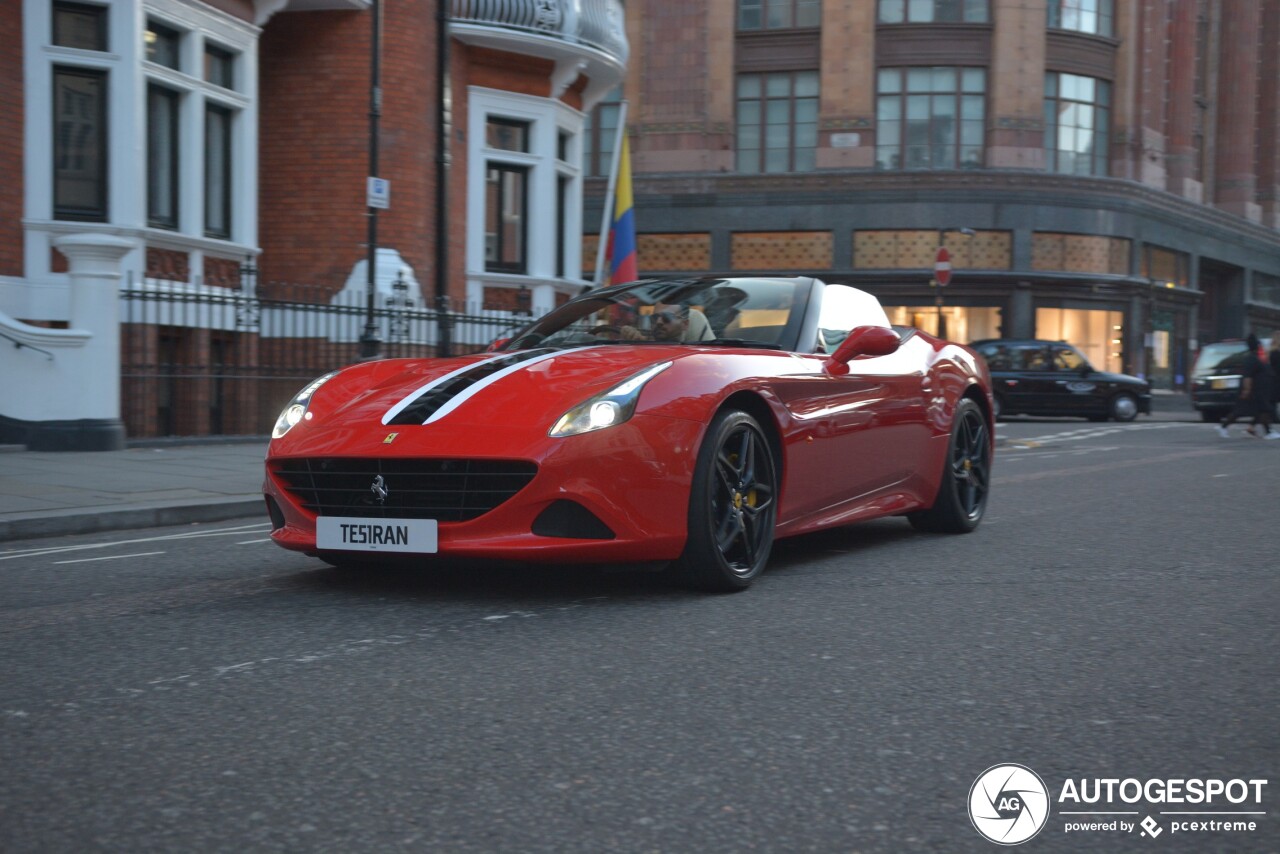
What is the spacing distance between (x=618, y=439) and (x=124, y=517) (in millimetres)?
4672

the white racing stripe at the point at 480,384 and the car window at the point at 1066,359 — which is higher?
the car window at the point at 1066,359

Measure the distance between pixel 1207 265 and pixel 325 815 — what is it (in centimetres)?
5201

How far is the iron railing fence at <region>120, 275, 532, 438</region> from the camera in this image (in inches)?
573

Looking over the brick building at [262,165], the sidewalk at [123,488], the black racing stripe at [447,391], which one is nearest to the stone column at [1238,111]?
the brick building at [262,165]

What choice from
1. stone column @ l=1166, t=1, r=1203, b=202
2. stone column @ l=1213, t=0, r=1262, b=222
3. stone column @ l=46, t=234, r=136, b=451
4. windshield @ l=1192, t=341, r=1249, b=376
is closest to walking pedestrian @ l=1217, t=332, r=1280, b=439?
windshield @ l=1192, t=341, r=1249, b=376

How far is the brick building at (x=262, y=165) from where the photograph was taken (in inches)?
558

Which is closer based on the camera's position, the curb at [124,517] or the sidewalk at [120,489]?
the curb at [124,517]

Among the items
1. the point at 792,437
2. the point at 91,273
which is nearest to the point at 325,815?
the point at 792,437

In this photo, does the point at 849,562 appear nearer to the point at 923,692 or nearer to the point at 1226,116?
the point at 923,692

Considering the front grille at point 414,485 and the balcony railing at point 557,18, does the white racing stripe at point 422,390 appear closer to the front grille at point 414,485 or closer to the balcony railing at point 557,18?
the front grille at point 414,485

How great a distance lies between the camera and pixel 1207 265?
165 ft

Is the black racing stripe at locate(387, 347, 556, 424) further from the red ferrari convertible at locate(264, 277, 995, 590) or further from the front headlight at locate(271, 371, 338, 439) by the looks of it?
the front headlight at locate(271, 371, 338, 439)

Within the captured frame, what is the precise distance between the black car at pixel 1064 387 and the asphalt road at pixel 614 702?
75.2 feet
